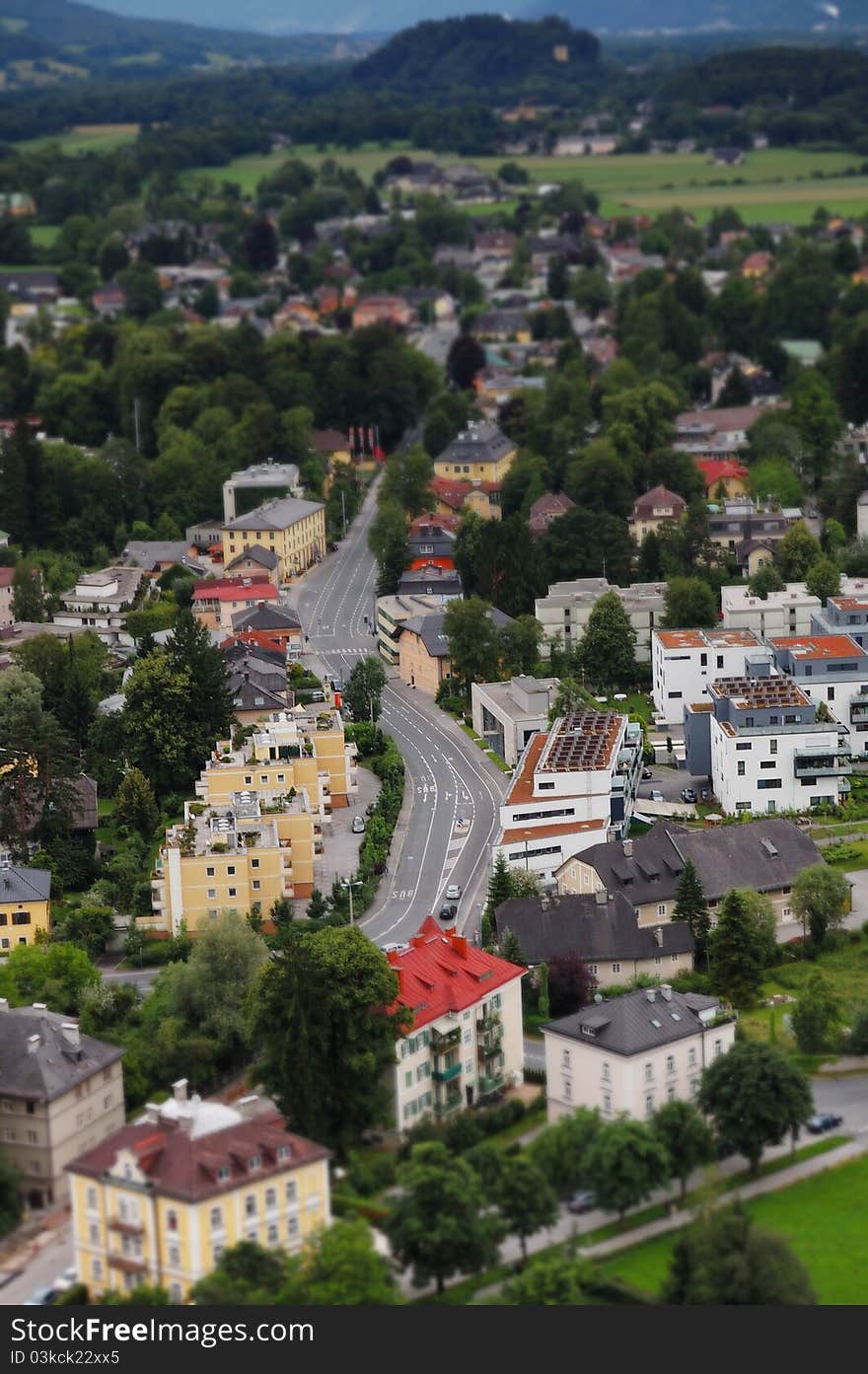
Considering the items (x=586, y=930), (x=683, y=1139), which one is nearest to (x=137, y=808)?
(x=586, y=930)

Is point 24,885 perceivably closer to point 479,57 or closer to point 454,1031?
point 454,1031

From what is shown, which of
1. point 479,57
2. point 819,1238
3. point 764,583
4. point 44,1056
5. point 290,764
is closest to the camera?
point 819,1238

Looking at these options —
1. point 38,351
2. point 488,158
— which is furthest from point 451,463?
point 488,158

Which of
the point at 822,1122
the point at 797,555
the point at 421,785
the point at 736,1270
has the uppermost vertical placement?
the point at 736,1270

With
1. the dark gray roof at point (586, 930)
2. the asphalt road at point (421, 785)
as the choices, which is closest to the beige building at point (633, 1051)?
the dark gray roof at point (586, 930)

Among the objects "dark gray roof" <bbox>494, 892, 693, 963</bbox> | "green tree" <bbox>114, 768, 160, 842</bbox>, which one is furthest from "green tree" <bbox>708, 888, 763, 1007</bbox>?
"green tree" <bbox>114, 768, 160, 842</bbox>

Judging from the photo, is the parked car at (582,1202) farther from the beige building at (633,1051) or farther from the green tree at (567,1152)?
the beige building at (633,1051)
